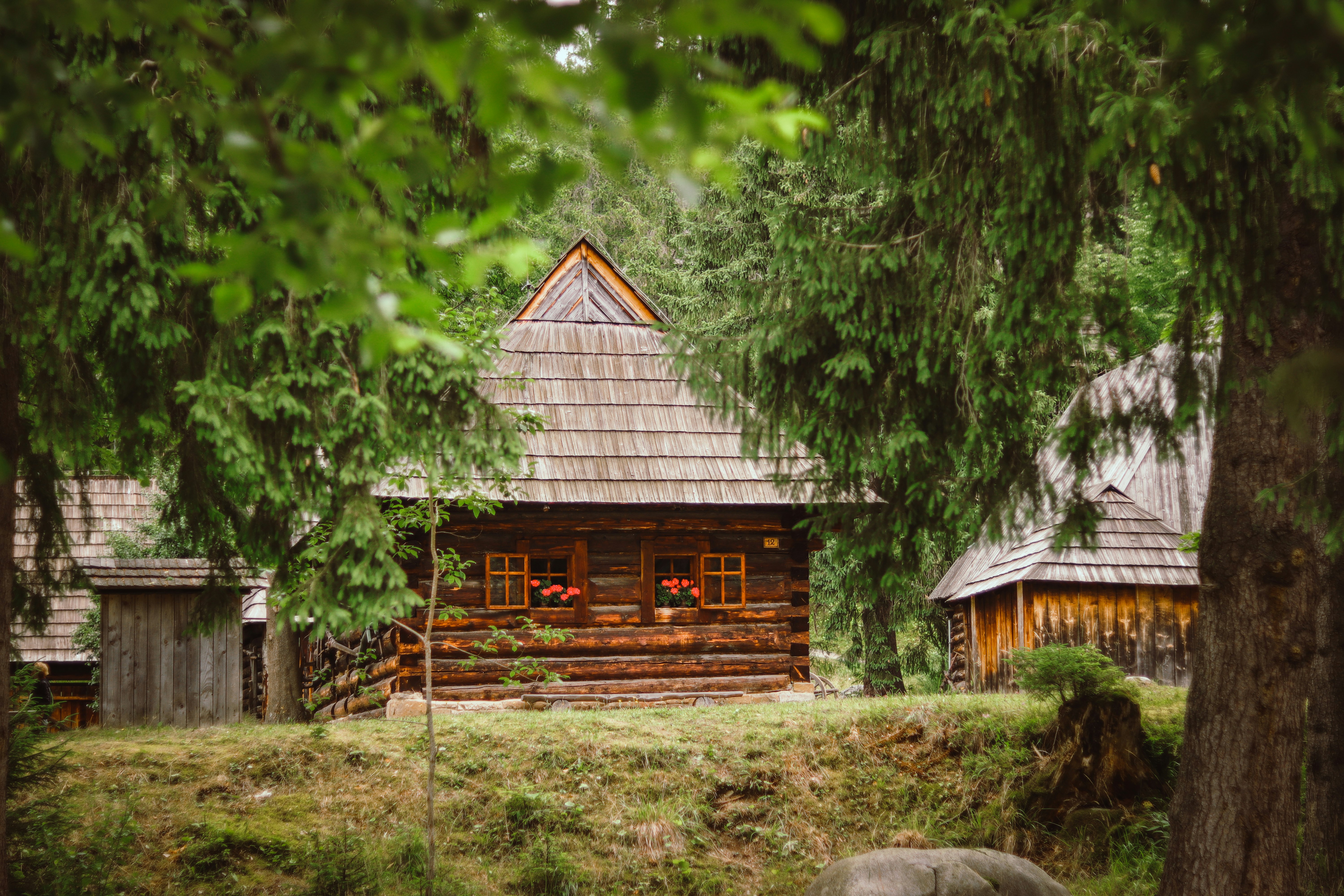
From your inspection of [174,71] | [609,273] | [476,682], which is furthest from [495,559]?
[174,71]

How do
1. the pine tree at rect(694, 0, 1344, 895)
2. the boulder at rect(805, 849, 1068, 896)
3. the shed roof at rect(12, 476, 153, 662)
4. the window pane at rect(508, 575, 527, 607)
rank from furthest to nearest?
the shed roof at rect(12, 476, 153, 662) → the window pane at rect(508, 575, 527, 607) → the boulder at rect(805, 849, 1068, 896) → the pine tree at rect(694, 0, 1344, 895)

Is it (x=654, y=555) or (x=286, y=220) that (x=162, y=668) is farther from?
(x=286, y=220)

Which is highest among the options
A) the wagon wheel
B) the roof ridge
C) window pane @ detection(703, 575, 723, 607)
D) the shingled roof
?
the roof ridge

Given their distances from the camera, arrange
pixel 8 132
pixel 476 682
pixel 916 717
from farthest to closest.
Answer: pixel 476 682 → pixel 916 717 → pixel 8 132

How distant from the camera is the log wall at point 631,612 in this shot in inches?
493

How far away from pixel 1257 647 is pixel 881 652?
11.9m

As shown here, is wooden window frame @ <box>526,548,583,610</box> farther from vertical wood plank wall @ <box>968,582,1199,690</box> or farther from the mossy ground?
vertical wood plank wall @ <box>968,582,1199,690</box>

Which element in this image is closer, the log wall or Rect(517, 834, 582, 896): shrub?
Rect(517, 834, 582, 896): shrub

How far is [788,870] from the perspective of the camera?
775cm

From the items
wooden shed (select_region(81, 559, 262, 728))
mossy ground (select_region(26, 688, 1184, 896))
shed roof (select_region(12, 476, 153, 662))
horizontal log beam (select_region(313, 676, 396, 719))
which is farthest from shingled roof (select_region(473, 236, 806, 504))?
shed roof (select_region(12, 476, 153, 662))

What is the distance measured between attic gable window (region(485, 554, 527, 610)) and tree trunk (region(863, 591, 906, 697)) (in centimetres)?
701

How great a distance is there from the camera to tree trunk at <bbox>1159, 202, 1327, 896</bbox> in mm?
5605

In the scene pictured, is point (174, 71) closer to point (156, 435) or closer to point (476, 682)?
point (156, 435)

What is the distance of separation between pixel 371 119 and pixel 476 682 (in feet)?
30.5
